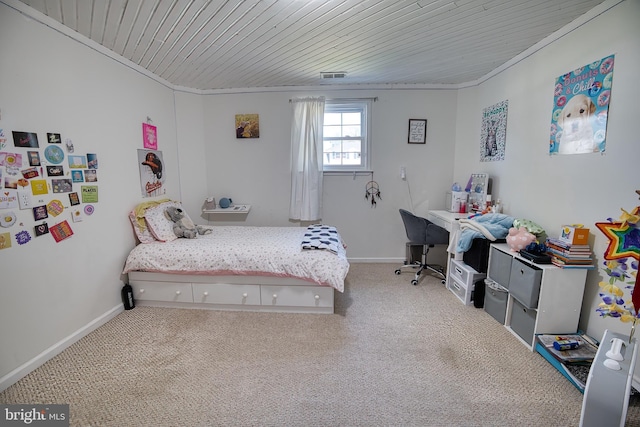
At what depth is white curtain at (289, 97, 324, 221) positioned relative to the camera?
3689mm

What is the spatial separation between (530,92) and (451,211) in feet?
4.93

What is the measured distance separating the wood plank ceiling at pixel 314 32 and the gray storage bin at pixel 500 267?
1.92 m

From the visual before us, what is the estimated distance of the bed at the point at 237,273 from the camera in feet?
8.12

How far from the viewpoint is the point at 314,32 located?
223 cm

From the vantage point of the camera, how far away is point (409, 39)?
2367mm

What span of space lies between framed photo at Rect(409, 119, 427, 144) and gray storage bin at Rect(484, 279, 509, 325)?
2.06 meters

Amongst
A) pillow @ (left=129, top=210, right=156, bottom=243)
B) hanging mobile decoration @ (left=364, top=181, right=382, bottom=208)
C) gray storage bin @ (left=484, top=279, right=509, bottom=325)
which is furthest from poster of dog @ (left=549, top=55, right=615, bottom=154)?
pillow @ (left=129, top=210, right=156, bottom=243)

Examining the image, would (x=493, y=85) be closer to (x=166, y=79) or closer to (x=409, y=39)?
(x=409, y=39)

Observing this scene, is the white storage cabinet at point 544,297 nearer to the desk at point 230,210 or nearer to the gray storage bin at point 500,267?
the gray storage bin at point 500,267

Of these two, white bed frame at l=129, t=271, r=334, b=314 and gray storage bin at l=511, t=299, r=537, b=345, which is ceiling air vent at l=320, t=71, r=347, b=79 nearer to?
white bed frame at l=129, t=271, r=334, b=314

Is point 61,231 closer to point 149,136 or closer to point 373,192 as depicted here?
point 149,136

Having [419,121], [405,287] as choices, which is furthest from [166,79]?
[405,287]

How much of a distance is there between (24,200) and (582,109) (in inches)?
161
